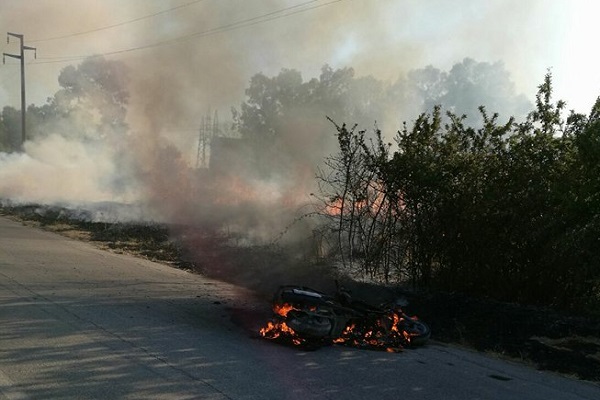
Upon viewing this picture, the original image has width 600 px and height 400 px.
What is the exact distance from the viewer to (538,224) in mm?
5594

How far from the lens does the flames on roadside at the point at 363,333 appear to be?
473 cm

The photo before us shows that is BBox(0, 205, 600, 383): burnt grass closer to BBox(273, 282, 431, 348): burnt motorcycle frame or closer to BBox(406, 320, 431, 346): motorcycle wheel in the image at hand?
BBox(406, 320, 431, 346): motorcycle wheel

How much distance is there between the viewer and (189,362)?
13.0ft

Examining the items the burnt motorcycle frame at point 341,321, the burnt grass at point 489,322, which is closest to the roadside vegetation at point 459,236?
the burnt grass at point 489,322

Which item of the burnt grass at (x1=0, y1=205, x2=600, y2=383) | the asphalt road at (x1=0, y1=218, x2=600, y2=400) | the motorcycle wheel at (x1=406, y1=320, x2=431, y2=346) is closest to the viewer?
the asphalt road at (x1=0, y1=218, x2=600, y2=400)

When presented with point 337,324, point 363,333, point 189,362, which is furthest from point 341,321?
point 189,362

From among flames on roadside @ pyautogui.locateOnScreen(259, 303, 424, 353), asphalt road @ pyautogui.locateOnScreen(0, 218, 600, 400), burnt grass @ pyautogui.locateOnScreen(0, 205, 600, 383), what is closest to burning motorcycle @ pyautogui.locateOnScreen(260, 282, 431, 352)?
flames on roadside @ pyautogui.locateOnScreen(259, 303, 424, 353)

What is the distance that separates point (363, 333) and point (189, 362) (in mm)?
1695

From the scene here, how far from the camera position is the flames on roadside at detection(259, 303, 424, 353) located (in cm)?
473

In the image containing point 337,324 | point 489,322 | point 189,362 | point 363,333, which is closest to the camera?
point 189,362

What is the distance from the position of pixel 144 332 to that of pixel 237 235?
7053 millimetres

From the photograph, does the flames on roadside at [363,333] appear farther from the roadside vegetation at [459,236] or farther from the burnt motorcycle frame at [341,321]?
the roadside vegetation at [459,236]

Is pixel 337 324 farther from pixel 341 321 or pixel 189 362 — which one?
pixel 189 362

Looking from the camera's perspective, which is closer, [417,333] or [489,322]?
[417,333]
